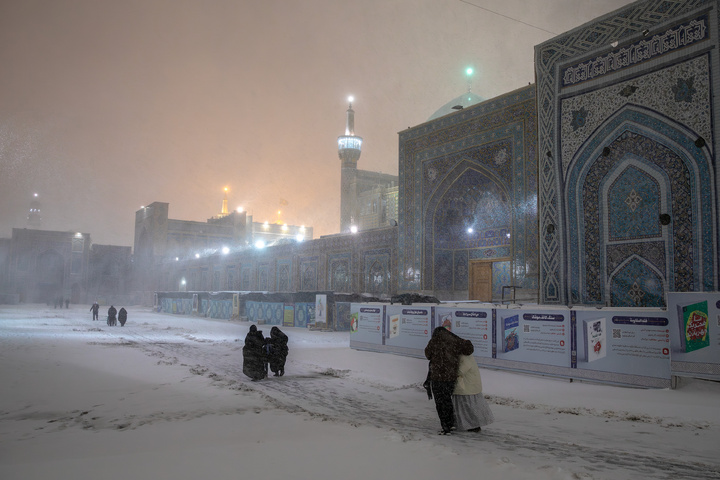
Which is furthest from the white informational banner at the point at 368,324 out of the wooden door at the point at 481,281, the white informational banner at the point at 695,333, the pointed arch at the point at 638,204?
the white informational banner at the point at 695,333

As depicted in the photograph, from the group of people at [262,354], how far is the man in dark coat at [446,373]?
451 centimetres

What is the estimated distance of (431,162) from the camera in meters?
19.3

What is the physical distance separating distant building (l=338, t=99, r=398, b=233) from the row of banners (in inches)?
1089

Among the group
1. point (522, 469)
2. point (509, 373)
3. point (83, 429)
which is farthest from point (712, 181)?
point (83, 429)

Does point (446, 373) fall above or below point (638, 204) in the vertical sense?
below

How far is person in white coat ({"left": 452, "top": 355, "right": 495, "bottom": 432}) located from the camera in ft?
17.8

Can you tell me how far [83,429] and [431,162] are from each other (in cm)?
1595

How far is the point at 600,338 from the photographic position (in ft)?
28.6

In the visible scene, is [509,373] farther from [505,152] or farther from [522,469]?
[505,152]

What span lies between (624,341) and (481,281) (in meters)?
10.5

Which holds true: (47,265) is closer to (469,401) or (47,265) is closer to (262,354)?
(262,354)

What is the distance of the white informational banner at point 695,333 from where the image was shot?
777 centimetres

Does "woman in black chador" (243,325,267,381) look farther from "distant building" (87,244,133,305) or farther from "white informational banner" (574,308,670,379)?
"distant building" (87,244,133,305)

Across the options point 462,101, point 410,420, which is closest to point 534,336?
point 410,420
